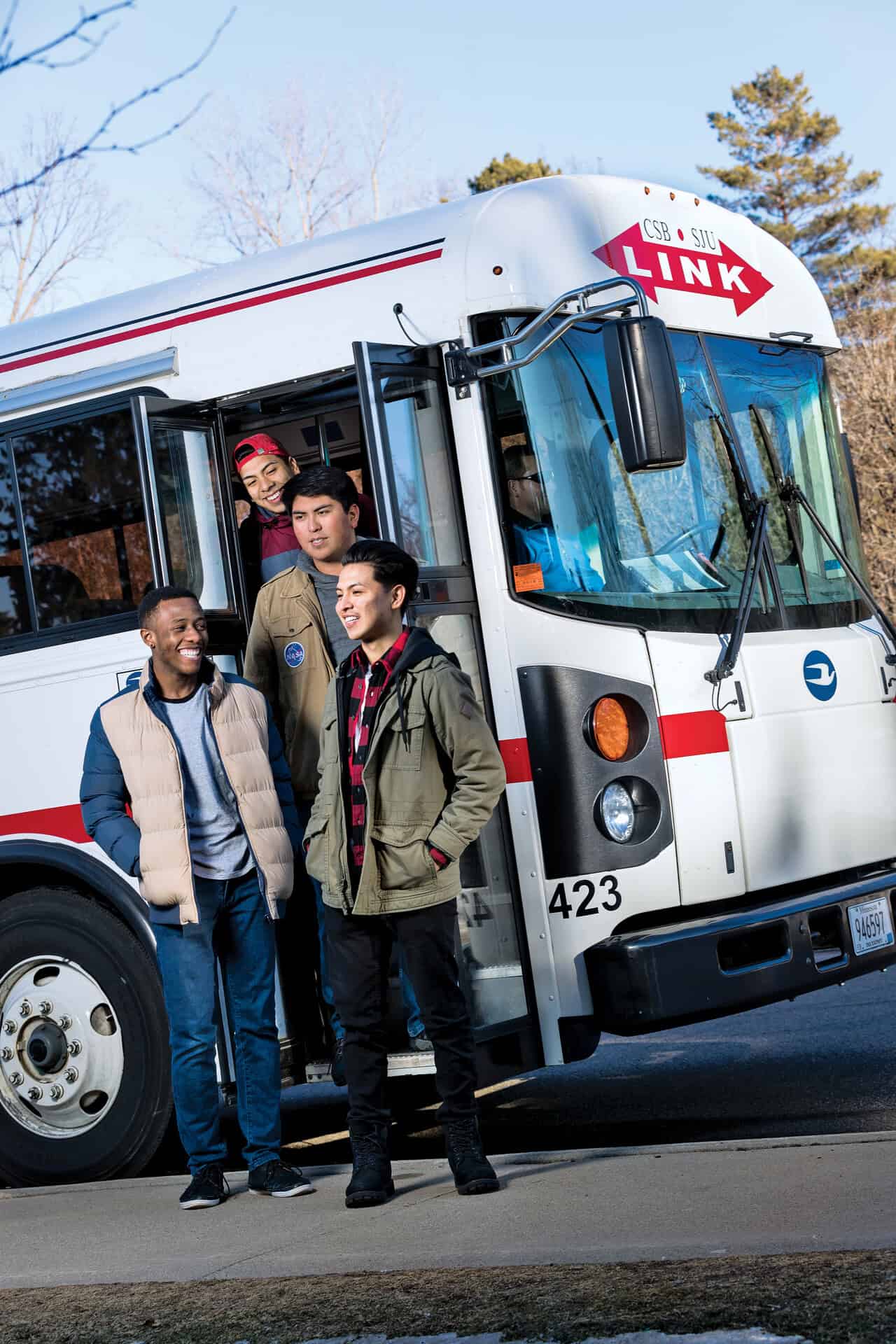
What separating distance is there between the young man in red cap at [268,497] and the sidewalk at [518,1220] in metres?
2.12

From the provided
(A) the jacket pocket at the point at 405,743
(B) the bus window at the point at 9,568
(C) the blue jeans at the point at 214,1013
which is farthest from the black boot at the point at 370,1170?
(B) the bus window at the point at 9,568

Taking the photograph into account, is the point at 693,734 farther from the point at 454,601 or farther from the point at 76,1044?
the point at 76,1044

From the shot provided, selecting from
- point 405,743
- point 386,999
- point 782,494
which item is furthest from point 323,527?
point 782,494

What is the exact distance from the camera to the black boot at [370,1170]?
207 inches

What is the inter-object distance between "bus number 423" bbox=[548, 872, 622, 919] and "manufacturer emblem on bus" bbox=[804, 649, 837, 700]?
3.57 feet

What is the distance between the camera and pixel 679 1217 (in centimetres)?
461

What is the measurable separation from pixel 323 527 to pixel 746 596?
4.88ft

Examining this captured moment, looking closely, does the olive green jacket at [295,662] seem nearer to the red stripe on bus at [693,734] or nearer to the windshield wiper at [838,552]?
the red stripe on bus at [693,734]

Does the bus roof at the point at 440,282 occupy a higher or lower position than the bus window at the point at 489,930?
higher

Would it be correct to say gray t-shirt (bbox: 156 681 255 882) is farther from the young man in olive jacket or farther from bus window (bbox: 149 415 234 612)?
bus window (bbox: 149 415 234 612)

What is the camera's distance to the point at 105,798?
224 inches

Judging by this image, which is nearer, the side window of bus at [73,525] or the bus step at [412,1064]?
the bus step at [412,1064]

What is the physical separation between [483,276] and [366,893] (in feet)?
6.99

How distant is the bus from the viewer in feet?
19.0
